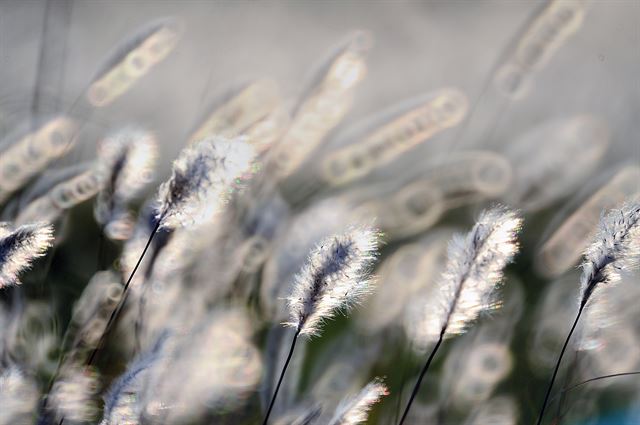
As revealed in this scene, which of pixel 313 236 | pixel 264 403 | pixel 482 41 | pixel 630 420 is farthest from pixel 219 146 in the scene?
pixel 630 420

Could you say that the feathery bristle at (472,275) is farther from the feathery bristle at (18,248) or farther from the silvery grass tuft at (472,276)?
the feathery bristle at (18,248)

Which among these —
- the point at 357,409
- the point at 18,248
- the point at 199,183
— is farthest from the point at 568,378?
the point at 18,248

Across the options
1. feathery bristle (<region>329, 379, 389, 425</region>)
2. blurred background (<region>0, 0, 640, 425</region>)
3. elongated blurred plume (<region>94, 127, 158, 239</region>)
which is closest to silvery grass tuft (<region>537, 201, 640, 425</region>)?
feathery bristle (<region>329, 379, 389, 425</region>)

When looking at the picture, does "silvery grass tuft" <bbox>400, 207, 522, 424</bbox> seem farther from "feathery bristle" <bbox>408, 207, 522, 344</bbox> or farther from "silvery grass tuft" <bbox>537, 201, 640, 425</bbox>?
"silvery grass tuft" <bbox>537, 201, 640, 425</bbox>

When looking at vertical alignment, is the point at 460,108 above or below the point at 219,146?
below

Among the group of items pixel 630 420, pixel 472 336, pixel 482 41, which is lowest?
pixel 630 420

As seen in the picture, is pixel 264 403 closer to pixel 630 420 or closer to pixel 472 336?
pixel 472 336

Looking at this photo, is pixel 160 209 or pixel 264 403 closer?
pixel 160 209
